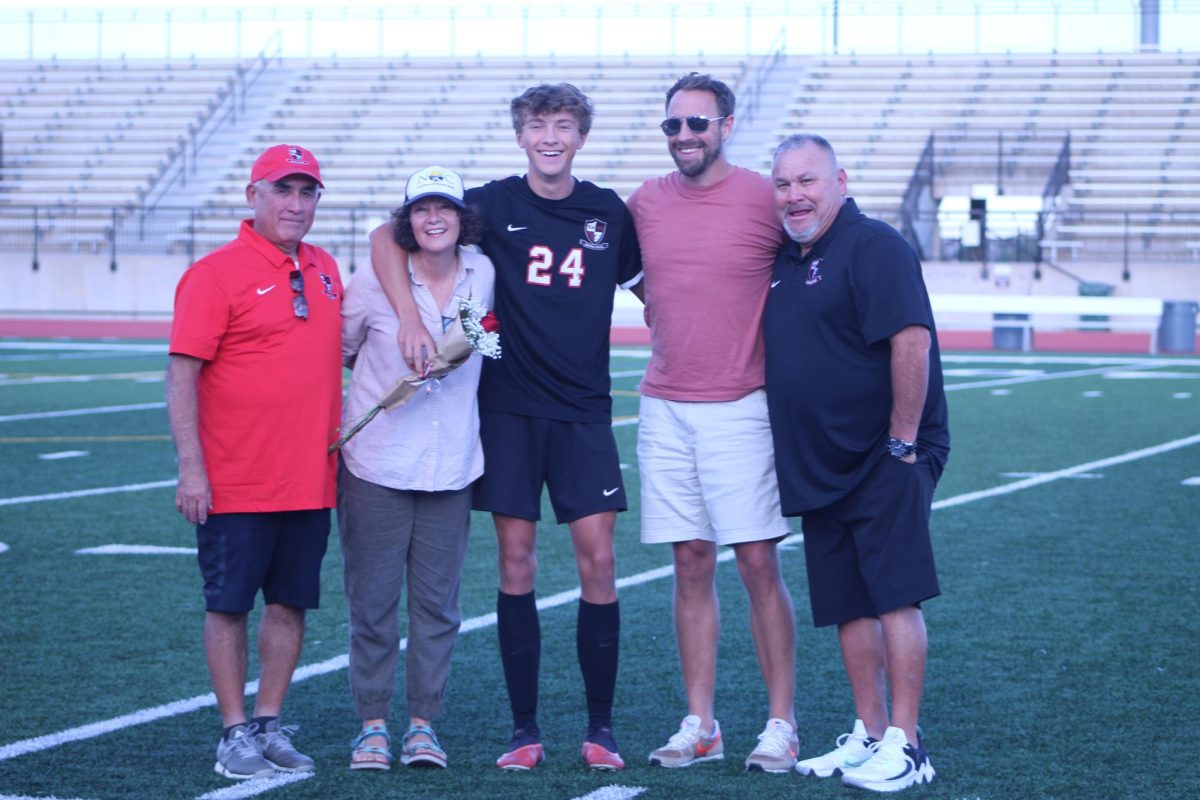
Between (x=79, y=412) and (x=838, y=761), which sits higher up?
(x=79, y=412)

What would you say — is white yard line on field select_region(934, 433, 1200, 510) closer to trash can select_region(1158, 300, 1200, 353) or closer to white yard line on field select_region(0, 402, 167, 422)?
white yard line on field select_region(0, 402, 167, 422)

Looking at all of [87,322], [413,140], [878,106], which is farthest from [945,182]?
[87,322]

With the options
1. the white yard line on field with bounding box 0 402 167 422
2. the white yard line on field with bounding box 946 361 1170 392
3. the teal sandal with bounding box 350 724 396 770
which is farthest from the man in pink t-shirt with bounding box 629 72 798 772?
the white yard line on field with bounding box 946 361 1170 392

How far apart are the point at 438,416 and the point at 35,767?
1.41 m

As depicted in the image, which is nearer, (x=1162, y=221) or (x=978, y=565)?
(x=978, y=565)

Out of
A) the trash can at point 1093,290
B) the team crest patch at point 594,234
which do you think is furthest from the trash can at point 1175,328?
the team crest patch at point 594,234

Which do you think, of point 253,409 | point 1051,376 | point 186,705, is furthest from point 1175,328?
point 253,409

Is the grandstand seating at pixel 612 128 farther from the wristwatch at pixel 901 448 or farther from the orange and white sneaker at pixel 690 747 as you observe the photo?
the wristwatch at pixel 901 448

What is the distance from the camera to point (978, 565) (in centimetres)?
800

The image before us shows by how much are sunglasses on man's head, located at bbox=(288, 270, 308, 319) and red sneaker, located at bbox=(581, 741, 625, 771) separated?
55.4 inches

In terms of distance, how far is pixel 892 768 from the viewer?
14.8 feet

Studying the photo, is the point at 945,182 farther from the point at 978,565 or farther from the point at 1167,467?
the point at 978,565

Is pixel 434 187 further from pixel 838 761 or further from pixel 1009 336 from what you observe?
pixel 1009 336

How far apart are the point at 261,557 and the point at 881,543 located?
5.53 ft
